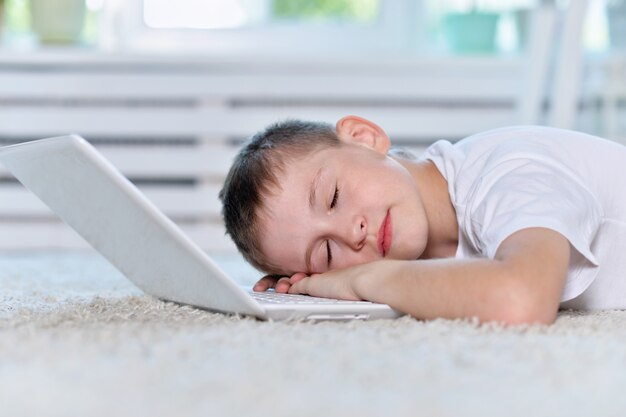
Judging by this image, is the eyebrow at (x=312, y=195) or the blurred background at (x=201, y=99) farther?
the blurred background at (x=201, y=99)

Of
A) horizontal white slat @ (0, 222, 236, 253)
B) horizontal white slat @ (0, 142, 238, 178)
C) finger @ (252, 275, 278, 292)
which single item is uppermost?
finger @ (252, 275, 278, 292)

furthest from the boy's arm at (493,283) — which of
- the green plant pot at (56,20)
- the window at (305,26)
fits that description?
the green plant pot at (56,20)

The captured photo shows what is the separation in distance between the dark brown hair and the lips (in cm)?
14

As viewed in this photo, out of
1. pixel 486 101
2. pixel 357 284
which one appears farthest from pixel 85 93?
pixel 357 284

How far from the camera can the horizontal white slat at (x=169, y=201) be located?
8.35 ft

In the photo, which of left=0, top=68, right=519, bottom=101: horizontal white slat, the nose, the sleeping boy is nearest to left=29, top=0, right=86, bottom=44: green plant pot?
left=0, top=68, right=519, bottom=101: horizontal white slat

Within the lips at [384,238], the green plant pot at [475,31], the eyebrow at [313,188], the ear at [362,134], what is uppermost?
the green plant pot at [475,31]

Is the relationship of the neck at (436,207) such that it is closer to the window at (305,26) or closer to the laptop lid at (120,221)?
the laptop lid at (120,221)

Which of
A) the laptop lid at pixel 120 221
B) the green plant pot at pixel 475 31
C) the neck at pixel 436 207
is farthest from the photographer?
the green plant pot at pixel 475 31

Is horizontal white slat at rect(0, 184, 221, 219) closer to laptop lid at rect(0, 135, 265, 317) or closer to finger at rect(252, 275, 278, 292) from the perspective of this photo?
finger at rect(252, 275, 278, 292)

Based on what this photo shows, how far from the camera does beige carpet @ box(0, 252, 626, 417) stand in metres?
0.51

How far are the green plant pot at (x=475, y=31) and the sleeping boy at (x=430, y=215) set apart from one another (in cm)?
154

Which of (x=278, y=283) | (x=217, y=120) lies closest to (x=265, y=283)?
(x=278, y=283)

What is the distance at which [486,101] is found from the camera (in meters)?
2.55
